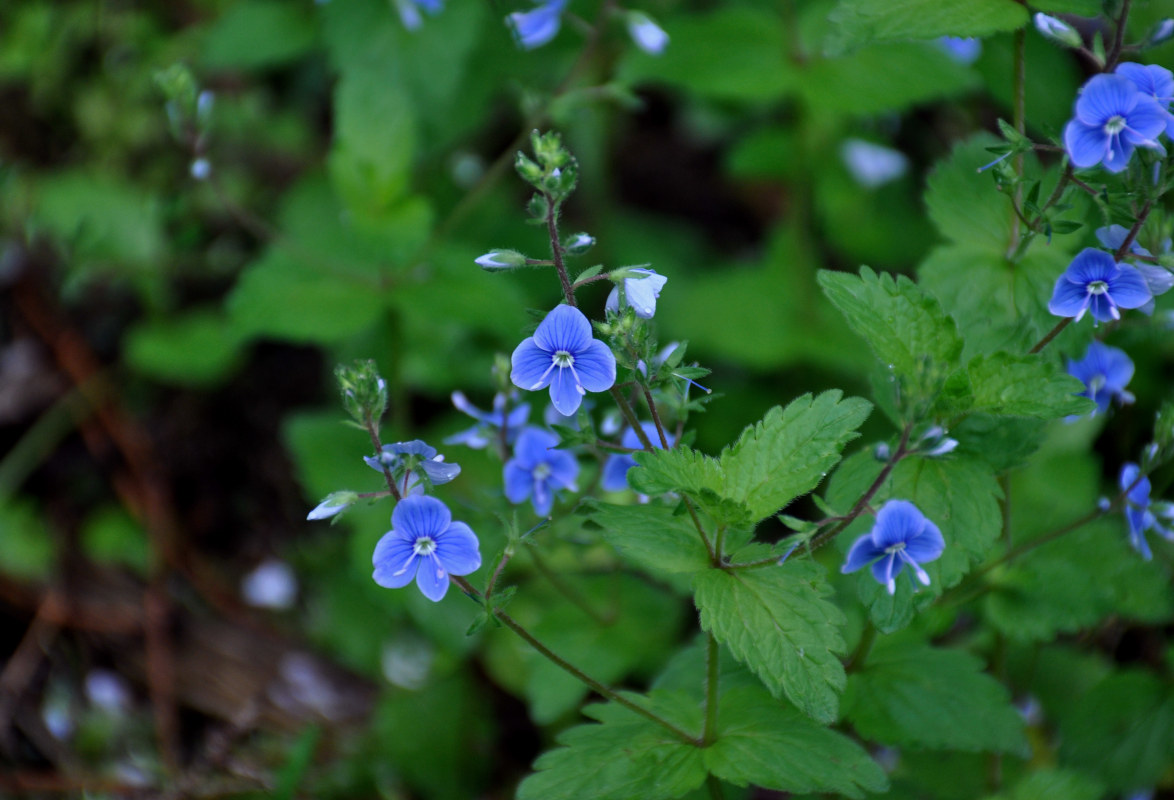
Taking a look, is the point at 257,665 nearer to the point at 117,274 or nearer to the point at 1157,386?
the point at 117,274

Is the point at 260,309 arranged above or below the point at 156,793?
above

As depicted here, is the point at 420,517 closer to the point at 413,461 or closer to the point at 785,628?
the point at 413,461

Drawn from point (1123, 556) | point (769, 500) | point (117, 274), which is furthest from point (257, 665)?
point (1123, 556)

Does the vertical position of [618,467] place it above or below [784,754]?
above

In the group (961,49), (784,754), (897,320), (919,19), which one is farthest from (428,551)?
(961,49)

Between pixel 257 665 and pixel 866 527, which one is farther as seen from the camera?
pixel 257 665

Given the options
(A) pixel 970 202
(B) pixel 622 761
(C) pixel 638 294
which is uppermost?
(C) pixel 638 294

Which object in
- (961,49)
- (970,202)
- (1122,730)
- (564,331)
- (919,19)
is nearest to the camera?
(564,331)

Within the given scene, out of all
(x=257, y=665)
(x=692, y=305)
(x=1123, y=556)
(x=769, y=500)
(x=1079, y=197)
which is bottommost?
(x=257, y=665)
